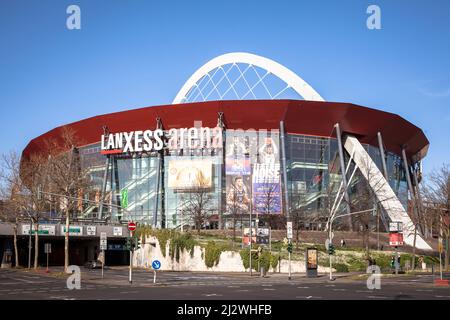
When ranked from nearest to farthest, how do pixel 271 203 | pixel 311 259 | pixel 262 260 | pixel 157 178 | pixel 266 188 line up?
1. pixel 311 259
2. pixel 262 260
3. pixel 271 203
4. pixel 266 188
5. pixel 157 178

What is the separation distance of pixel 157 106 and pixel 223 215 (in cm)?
2195

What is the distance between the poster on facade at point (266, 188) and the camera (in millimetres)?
96188

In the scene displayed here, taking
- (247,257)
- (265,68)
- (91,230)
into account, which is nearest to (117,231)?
(91,230)

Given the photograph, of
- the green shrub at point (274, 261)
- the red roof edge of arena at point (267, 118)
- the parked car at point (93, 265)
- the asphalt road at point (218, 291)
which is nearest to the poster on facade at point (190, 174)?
the red roof edge of arena at point (267, 118)

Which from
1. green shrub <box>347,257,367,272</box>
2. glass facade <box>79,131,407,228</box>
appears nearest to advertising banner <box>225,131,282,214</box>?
glass facade <box>79,131,407,228</box>

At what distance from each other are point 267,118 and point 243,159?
27.0ft

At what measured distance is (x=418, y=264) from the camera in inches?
2891

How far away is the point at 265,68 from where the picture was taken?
111 meters

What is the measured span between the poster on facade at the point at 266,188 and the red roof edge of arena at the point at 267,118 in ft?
23.9

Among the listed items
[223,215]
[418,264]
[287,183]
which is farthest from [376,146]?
[418,264]

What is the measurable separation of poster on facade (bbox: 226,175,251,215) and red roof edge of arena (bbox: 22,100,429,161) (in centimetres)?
928

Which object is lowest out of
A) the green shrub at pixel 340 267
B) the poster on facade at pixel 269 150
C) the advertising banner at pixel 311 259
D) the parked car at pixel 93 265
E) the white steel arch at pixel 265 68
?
the parked car at pixel 93 265

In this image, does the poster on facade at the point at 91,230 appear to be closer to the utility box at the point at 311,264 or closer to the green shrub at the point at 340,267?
the green shrub at the point at 340,267

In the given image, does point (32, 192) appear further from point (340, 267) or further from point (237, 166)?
point (237, 166)
